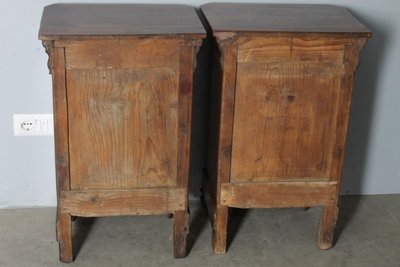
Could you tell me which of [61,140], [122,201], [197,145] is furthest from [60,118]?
[197,145]

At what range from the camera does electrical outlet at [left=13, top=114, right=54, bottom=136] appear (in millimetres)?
2527

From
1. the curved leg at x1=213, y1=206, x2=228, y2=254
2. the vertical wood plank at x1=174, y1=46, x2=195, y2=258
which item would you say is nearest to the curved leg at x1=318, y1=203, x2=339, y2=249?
the curved leg at x1=213, y1=206, x2=228, y2=254

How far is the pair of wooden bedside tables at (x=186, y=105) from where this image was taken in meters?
2.09

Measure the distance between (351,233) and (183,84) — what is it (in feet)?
2.96

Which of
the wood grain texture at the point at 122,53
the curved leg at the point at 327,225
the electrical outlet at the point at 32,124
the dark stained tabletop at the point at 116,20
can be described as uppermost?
the dark stained tabletop at the point at 116,20

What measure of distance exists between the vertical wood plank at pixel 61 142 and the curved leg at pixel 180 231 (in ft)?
1.13

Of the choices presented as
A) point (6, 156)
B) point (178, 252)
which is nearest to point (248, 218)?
point (178, 252)

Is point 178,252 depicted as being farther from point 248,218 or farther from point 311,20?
point 311,20

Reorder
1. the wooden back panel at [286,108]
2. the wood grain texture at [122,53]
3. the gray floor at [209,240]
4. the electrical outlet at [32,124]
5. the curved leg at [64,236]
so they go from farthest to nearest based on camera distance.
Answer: the electrical outlet at [32,124]
the gray floor at [209,240]
the curved leg at [64,236]
the wooden back panel at [286,108]
the wood grain texture at [122,53]

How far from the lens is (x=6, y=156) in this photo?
257 cm

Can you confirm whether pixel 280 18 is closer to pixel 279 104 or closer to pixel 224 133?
pixel 279 104

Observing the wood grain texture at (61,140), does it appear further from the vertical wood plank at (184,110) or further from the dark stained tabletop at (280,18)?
the dark stained tabletop at (280,18)

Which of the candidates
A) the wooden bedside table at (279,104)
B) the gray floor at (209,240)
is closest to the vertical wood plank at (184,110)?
the wooden bedside table at (279,104)

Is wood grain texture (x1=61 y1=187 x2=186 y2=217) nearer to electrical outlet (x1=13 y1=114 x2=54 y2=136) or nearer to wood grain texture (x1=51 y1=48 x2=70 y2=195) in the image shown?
wood grain texture (x1=51 y1=48 x2=70 y2=195)
